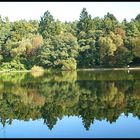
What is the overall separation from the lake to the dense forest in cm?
2643

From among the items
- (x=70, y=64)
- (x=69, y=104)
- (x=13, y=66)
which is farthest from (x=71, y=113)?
(x=13, y=66)

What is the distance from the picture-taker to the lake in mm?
13912

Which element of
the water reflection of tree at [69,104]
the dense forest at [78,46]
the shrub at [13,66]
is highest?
the dense forest at [78,46]

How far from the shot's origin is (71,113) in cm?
1806

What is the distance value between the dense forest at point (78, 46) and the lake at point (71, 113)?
26.4 m

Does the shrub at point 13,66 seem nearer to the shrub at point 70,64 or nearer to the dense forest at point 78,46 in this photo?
the dense forest at point 78,46

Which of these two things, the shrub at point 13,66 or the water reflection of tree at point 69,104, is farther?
the shrub at point 13,66

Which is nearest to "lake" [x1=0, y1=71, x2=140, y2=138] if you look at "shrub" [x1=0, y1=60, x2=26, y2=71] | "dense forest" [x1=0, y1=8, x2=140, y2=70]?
"dense forest" [x1=0, y1=8, x2=140, y2=70]

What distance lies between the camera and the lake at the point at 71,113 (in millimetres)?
13912

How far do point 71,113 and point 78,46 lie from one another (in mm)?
37798

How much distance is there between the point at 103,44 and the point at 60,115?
36.3 meters

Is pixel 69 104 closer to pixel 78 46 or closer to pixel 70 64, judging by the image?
pixel 70 64

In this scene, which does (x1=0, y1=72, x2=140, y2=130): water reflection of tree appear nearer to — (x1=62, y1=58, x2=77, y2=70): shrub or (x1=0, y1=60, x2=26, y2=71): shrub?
(x1=62, y1=58, x2=77, y2=70): shrub

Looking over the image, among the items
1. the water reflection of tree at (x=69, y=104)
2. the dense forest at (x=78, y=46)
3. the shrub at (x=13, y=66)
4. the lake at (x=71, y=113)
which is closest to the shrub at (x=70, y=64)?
the dense forest at (x=78, y=46)
